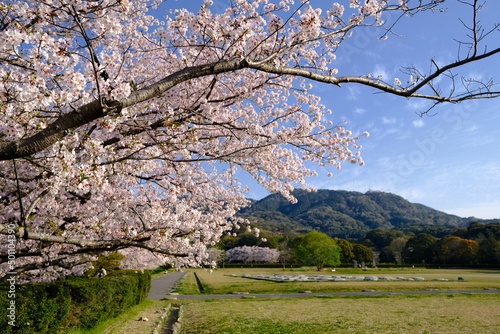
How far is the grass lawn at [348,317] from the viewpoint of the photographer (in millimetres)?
10172

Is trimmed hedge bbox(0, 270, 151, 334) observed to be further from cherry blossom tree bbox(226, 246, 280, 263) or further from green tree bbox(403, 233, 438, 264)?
cherry blossom tree bbox(226, 246, 280, 263)

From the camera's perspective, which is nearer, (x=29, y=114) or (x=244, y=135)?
(x=29, y=114)

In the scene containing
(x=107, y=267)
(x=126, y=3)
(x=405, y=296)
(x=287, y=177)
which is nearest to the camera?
(x=126, y=3)

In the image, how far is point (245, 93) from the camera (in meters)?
7.10

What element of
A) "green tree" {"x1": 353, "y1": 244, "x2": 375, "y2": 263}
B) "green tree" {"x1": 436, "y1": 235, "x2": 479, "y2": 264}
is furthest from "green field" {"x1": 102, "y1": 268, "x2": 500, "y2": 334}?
"green tree" {"x1": 353, "y1": 244, "x2": 375, "y2": 263}

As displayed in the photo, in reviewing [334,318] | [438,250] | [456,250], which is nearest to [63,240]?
[334,318]

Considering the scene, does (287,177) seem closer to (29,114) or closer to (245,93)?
(245,93)

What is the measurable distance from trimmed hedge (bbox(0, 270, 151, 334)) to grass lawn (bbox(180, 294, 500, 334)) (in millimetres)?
2733

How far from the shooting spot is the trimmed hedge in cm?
653

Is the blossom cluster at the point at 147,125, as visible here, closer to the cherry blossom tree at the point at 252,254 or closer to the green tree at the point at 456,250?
the green tree at the point at 456,250

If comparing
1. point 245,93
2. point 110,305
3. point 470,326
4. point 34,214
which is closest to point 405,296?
point 470,326

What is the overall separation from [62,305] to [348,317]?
9.77m

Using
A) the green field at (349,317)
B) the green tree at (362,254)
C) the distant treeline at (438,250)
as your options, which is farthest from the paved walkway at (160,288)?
the green tree at (362,254)

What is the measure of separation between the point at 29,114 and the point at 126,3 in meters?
1.98
